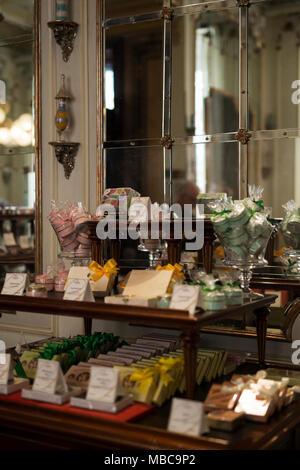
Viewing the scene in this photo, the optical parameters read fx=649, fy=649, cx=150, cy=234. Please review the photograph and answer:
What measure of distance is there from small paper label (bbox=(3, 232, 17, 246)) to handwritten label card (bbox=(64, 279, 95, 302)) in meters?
2.10

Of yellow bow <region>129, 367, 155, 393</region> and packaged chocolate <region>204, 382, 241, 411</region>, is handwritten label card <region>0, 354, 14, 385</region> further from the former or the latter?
packaged chocolate <region>204, 382, 241, 411</region>

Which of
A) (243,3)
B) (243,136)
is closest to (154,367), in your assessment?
(243,136)

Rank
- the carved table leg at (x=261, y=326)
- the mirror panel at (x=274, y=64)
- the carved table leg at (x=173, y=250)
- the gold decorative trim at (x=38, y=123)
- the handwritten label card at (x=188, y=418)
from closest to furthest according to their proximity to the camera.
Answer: the handwritten label card at (x=188, y=418)
the carved table leg at (x=173, y=250)
the carved table leg at (x=261, y=326)
the mirror panel at (x=274, y=64)
the gold decorative trim at (x=38, y=123)

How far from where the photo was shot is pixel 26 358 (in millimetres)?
3148

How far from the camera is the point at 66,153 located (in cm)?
451

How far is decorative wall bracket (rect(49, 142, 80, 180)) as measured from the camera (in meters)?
4.48

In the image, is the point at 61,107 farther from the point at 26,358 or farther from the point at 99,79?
the point at 26,358

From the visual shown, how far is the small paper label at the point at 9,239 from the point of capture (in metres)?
4.89

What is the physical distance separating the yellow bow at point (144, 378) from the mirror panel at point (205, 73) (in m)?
1.81

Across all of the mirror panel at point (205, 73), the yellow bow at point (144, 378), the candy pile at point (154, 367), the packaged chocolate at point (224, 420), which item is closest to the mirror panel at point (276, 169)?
the mirror panel at point (205, 73)

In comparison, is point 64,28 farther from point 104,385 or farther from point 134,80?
point 104,385

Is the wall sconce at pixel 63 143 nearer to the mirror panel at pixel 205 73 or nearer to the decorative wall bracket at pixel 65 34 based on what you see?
the decorative wall bracket at pixel 65 34

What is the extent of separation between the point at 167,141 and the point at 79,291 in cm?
163

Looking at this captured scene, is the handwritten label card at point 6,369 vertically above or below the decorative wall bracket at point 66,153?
below
